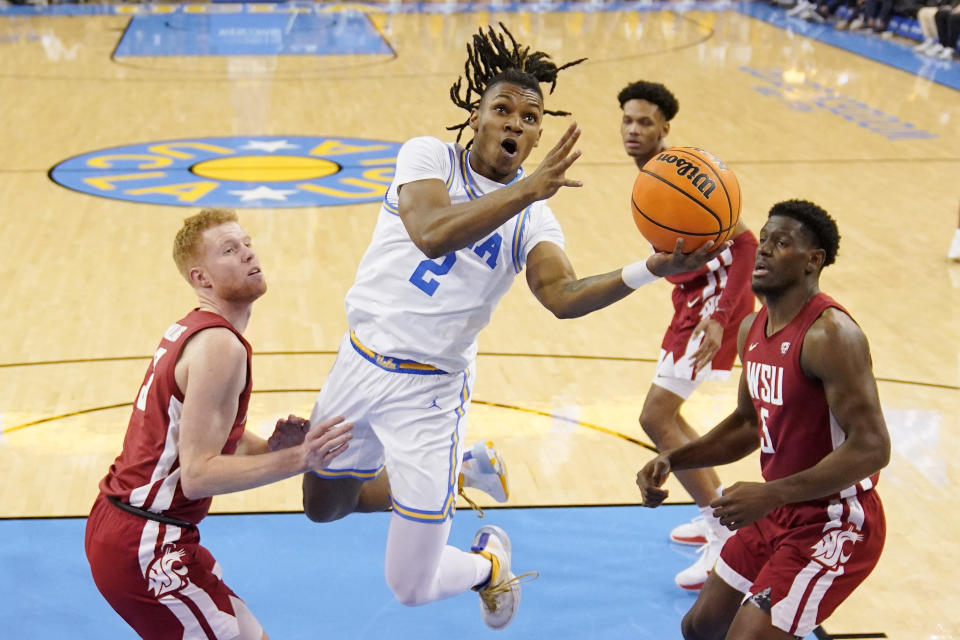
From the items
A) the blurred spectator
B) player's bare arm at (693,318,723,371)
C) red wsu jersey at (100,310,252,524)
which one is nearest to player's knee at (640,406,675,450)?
player's bare arm at (693,318,723,371)

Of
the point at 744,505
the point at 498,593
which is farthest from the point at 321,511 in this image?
the point at 744,505

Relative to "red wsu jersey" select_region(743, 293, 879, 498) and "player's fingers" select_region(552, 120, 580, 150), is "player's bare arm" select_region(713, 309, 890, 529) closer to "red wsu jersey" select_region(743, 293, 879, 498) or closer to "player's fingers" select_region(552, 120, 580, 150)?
"red wsu jersey" select_region(743, 293, 879, 498)

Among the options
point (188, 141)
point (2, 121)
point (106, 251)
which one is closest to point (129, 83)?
point (2, 121)

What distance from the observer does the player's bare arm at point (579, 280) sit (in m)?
3.71

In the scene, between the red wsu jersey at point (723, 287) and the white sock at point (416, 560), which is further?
the red wsu jersey at point (723, 287)

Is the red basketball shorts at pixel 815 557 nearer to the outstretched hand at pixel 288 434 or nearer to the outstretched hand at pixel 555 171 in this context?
the outstretched hand at pixel 555 171

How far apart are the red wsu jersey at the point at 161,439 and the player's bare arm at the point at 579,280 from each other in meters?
1.08

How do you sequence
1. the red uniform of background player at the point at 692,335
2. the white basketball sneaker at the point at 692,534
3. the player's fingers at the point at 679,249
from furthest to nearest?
the white basketball sneaker at the point at 692,534, the red uniform of background player at the point at 692,335, the player's fingers at the point at 679,249

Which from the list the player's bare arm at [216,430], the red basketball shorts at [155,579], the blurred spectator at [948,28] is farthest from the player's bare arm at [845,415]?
the blurred spectator at [948,28]

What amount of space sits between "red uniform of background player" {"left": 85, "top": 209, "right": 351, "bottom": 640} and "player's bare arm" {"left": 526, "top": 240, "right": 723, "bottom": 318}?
0.88m

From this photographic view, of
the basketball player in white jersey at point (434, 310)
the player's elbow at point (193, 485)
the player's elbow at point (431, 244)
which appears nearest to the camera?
the player's elbow at point (193, 485)

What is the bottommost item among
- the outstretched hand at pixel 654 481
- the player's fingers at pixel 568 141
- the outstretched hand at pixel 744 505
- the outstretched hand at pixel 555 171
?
the outstretched hand at pixel 654 481

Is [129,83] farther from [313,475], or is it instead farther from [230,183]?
[313,475]

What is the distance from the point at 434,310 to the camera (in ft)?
14.5
